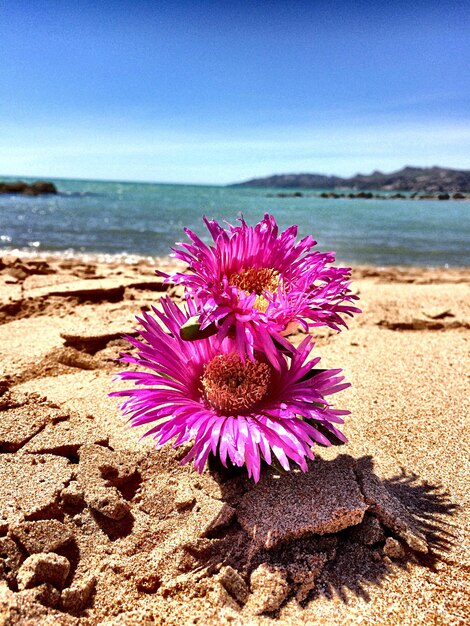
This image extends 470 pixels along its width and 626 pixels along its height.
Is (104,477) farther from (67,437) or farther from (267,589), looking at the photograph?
(267,589)

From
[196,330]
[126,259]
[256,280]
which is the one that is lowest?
[126,259]

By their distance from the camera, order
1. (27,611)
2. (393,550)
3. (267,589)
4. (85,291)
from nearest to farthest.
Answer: (27,611), (267,589), (393,550), (85,291)

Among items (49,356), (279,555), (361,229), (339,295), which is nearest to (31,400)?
(49,356)

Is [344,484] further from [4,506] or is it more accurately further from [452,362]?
[452,362]

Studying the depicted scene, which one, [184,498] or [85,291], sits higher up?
[85,291]

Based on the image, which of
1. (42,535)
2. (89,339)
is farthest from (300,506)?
(89,339)

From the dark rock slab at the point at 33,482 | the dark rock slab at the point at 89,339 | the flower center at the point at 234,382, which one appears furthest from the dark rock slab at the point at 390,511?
the dark rock slab at the point at 89,339
